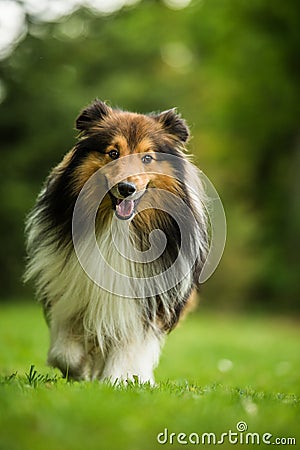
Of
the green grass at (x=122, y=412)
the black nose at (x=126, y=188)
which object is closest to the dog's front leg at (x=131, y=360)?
the green grass at (x=122, y=412)

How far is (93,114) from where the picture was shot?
5504mm

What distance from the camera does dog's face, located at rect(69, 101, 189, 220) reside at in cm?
504

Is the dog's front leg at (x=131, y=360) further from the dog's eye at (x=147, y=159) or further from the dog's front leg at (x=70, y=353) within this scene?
the dog's eye at (x=147, y=159)

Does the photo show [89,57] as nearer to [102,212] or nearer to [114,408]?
[102,212]

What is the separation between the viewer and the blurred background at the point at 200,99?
18.8m

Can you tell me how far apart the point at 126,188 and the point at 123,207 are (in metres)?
0.20

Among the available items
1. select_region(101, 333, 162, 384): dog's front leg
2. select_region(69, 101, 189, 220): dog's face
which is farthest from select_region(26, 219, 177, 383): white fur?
select_region(69, 101, 189, 220): dog's face

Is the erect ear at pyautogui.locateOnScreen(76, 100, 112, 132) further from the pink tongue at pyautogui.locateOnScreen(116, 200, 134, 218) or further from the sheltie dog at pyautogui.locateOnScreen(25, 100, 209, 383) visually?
the pink tongue at pyautogui.locateOnScreen(116, 200, 134, 218)

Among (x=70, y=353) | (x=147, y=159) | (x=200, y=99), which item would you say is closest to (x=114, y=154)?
(x=147, y=159)

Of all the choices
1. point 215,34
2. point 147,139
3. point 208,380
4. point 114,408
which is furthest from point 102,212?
point 215,34

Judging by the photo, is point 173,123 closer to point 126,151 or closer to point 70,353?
point 126,151

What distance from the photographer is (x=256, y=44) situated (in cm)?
2144

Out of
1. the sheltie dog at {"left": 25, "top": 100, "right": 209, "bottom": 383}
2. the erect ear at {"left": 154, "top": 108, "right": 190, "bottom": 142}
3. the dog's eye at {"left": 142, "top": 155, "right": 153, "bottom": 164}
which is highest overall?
the erect ear at {"left": 154, "top": 108, "right": 190, "bottom": 142}

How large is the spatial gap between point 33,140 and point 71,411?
16.1m
